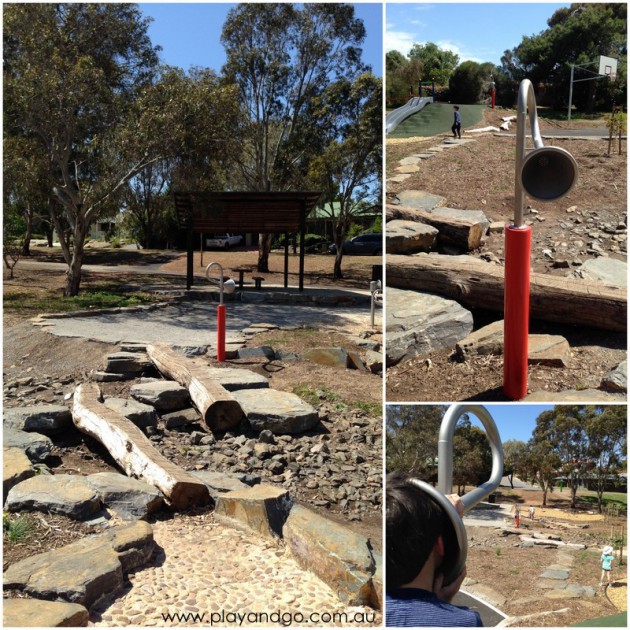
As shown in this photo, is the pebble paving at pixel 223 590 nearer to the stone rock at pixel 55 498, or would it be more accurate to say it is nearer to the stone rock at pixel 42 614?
the stone rock at pixel 42 614

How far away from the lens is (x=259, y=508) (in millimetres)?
4168

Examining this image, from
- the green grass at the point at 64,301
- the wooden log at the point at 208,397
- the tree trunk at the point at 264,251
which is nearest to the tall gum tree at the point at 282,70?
the tree trunk at the point at 264,251

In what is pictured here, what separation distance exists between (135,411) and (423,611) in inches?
149

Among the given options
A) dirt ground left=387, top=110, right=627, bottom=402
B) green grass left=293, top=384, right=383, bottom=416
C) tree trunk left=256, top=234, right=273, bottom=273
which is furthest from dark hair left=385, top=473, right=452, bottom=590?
tree trunk left=256, top=234, right=273, bottom=273

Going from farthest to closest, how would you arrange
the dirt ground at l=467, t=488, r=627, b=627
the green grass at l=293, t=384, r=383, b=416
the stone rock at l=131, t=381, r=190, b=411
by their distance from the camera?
the green grass at l=293, t=384, r=383, b=416 → the stone rock at l=131, t=381, r=190, b=411 → the dirt ground at l=467, t=488, r=627, b=627

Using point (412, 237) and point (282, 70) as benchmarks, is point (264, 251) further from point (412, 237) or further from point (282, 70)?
point (412, 237)

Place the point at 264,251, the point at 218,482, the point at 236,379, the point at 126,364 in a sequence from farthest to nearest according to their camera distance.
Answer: the point at 264,251, the point at 126,364, the point at 236,379, the point at 218,482

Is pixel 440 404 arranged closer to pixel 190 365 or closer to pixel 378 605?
pixel 378 605

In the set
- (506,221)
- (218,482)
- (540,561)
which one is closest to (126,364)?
(218,482)

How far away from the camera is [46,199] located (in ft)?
46.5

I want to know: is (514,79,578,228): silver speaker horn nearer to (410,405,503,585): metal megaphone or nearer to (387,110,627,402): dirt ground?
(387,110,627,402): dirt ground

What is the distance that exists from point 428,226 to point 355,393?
375cm

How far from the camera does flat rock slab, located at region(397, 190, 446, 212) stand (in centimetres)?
349

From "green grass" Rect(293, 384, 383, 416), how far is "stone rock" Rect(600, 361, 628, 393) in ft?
11.8
